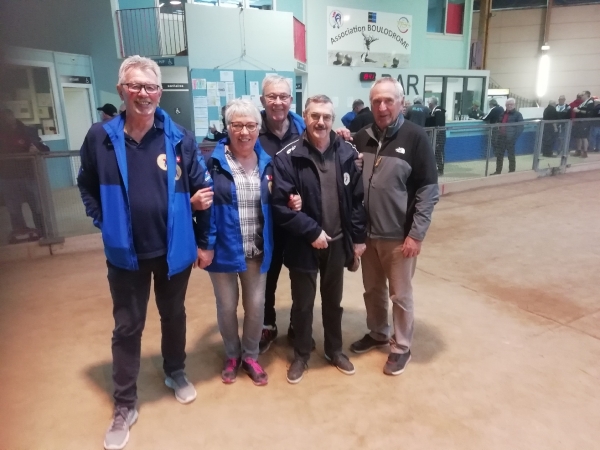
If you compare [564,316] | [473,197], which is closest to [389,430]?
[564,316]

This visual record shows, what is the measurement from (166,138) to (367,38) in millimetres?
9332

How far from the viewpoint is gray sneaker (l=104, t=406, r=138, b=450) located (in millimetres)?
2021

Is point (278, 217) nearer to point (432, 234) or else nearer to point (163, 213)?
point (163, 213)

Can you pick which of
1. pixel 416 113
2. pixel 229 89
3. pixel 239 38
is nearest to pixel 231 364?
pixel 229 89

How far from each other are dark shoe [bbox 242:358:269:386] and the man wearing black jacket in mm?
158

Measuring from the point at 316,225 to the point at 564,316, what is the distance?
2155 mm

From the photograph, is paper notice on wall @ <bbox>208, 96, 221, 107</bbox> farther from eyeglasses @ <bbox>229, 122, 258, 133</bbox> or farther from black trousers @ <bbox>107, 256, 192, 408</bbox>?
black trousers @ <bbox>107, 256, 192, 408</bbox>

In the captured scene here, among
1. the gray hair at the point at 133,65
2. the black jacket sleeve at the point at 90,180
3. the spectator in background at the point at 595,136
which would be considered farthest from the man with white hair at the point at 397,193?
the spectator in background at the point at 595,136

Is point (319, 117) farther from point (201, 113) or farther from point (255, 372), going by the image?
point (201, 113)

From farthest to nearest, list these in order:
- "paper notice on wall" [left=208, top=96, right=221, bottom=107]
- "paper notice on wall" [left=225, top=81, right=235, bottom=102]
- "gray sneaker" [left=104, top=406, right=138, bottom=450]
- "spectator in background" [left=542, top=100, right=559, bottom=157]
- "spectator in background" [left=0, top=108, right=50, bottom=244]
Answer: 1. "spectator in background" [left=542, top=100, right=559, bottom=157]
2. "paper notice on wall" [left=225, top=81, right=235, bottom=102]
3. "paper notice on wall" [left=208, top=96, right=221, bottom=107]
4. "spectator in background" [left=0, top=108, right=50, bottom=244]
5. "gray sneaker" [left=104, top=406, right=138, bottom=450]

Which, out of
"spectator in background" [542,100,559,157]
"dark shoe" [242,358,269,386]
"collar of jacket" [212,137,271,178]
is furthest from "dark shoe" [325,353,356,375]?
"spectator in background" [542,100,559,157]

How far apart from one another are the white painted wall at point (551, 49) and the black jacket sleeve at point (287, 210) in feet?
52.7

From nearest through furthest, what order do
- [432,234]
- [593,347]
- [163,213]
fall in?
1. [163,213]
2. [593,347]
3. [432,234]

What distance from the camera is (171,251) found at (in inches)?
80.4
